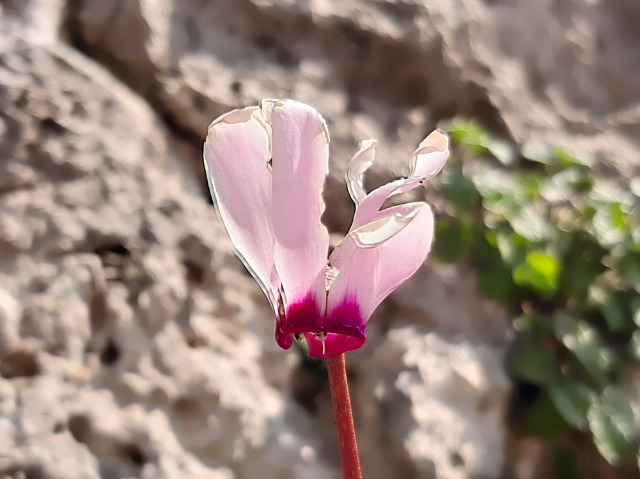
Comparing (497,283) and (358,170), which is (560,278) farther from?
(358,170)

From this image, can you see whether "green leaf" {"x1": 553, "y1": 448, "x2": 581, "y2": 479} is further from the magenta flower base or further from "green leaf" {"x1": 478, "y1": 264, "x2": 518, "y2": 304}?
the magenta flower base

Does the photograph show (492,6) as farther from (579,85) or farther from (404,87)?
(404,87)

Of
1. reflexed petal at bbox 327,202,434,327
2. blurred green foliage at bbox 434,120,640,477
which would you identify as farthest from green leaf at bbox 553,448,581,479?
reflexed petal at bbox 327,202,434,327

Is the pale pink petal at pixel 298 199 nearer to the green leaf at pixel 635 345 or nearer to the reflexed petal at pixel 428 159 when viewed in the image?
the reflexed petal at pixel 428 159

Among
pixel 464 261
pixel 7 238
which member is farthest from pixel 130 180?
pixel 464 261

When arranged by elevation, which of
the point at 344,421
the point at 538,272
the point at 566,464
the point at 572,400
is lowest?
the point at 566,464

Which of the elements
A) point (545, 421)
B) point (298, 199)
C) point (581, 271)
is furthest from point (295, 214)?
point (581, 271)
